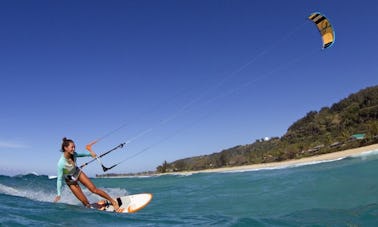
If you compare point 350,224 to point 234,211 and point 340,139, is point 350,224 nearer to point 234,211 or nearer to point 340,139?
point 234,211

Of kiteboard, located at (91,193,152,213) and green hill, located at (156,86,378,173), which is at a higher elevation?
green hill, located at (156,86,378,173)

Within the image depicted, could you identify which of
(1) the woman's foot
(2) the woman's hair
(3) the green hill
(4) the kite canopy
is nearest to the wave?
(1) the woman's foot

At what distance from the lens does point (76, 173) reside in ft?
31.6

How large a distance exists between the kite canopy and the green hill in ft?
80.3

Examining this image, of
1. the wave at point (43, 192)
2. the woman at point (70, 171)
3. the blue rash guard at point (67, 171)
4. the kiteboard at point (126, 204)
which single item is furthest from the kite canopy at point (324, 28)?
the wave at point (43, 192)

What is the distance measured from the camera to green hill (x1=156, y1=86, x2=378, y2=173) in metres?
39.6

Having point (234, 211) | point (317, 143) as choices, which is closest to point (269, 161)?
point (317, 143)

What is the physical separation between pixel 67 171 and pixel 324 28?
390 inches

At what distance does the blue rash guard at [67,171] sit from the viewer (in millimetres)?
9320

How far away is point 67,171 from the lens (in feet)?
31.0

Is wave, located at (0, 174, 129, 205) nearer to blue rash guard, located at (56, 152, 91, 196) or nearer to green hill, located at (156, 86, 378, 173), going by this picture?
blue rash guard, located at (56, 152, 91, 196)

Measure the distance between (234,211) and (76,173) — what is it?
4157 mm

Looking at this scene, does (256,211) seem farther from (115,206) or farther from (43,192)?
(43,192)

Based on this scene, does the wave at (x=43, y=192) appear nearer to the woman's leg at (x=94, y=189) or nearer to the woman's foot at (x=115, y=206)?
the woman's leg at (x=94, y=189)
